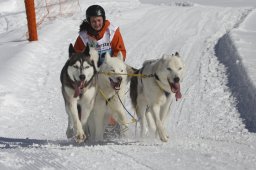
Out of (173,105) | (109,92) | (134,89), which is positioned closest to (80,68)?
(109,92)

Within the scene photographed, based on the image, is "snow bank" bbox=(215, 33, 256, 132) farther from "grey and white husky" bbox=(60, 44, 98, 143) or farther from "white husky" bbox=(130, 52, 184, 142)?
"grey and white husky" bbox=(60, 44, 98, 143)

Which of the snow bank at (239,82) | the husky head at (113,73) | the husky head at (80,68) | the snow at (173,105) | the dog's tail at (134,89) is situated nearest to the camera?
the snow at (173,105)

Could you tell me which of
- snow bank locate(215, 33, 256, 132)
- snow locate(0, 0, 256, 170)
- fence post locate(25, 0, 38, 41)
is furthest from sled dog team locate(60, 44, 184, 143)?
fence post locate(25, 0, 38, 41)

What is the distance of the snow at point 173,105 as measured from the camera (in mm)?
4289

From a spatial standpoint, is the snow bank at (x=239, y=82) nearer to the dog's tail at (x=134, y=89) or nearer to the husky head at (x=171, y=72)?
the dog's tail at (x=134, y=89)

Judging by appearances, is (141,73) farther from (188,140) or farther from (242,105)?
(242,105)

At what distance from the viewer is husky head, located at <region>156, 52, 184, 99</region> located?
483cm

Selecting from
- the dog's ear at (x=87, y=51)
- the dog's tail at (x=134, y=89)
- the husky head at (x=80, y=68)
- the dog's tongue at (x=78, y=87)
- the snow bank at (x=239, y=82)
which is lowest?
the snow bank at (x=239, y=82)

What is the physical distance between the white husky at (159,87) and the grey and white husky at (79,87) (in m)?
0.57

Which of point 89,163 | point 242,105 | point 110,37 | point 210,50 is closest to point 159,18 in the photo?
point 210,50

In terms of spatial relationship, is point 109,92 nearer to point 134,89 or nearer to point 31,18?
point 134,89

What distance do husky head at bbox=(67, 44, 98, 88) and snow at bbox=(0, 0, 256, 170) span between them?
0.65 meters

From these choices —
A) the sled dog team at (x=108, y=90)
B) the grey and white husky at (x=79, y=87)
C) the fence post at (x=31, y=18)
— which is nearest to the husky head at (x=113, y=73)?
the sled dog team at (x=108, y=90)

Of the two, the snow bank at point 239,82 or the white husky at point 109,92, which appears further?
the snow bank at point 239,82
